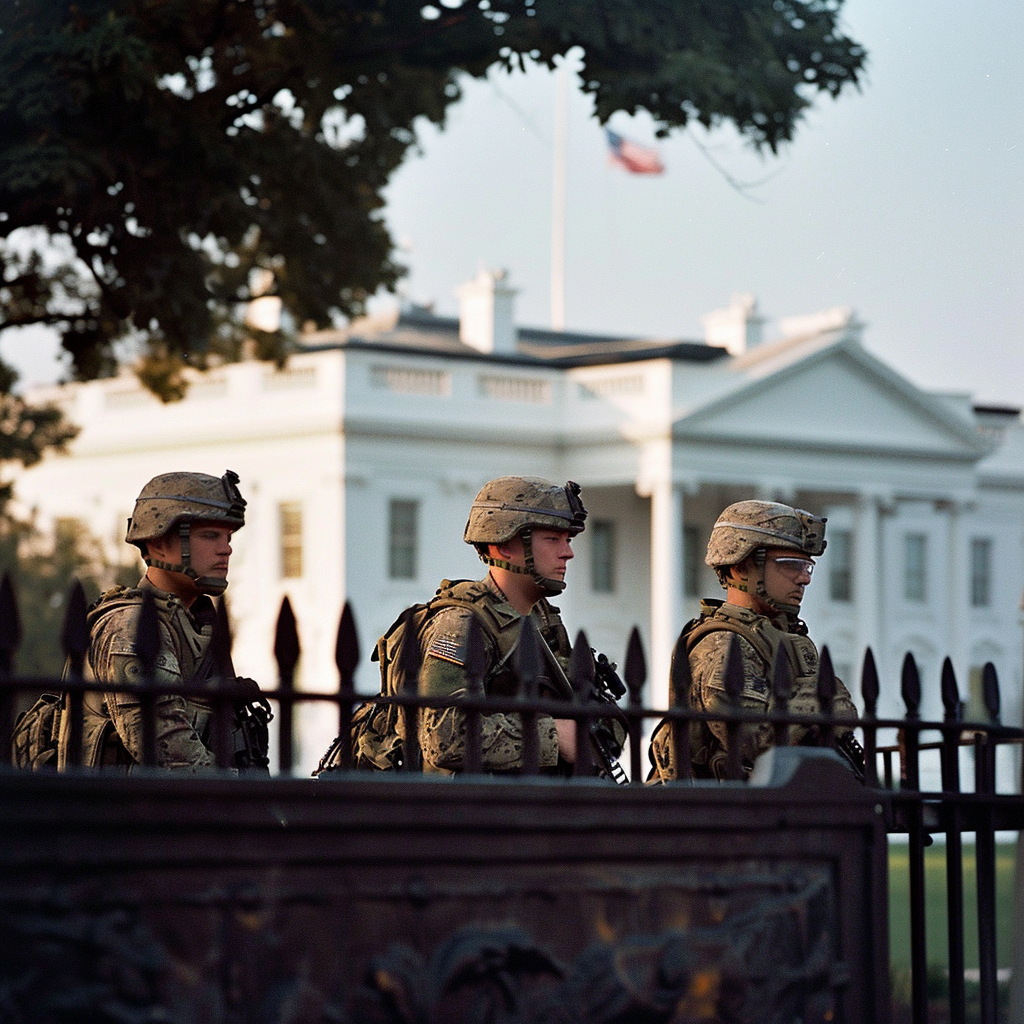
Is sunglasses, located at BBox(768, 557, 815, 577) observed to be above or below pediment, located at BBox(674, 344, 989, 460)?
below

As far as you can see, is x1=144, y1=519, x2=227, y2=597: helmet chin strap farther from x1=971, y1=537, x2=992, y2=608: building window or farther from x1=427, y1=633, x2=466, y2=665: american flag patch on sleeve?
x1=971, y1=537, x2=992, y2=608: building window

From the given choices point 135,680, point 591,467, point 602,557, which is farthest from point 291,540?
point 135,680

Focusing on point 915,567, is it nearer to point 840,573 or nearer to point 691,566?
point 840,573

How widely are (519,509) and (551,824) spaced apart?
2.10 metres

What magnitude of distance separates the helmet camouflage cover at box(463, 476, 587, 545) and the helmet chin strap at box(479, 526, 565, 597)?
3 cm

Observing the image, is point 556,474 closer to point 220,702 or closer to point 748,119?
point 748,119

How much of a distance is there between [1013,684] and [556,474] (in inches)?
551

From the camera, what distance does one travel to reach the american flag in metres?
45.9

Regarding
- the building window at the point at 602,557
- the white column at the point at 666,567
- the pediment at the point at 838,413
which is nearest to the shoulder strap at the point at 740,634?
the white column at the point at 666,567

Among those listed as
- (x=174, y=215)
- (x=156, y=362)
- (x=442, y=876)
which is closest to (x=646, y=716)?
(x=442, y=876)

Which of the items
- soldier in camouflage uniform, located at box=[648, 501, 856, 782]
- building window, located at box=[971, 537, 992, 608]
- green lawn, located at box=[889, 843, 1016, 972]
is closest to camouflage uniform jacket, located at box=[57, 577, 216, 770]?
soldier in camouflage uniform, located at box=[648, 501, 856, 782]

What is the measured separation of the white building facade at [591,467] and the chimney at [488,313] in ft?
0.18

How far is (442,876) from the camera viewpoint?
3623 millimetres

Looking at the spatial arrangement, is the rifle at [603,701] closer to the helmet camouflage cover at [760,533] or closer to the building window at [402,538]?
the helmet camouflage cover at [760,533]
